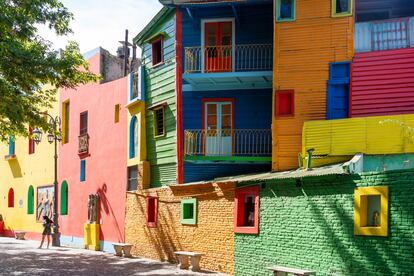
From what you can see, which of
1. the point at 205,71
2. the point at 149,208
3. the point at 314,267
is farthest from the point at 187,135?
the point at 314,267

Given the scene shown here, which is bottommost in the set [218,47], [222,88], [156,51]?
[222,88]

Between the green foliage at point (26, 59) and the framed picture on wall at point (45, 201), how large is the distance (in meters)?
10.4

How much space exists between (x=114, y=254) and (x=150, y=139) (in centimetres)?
487

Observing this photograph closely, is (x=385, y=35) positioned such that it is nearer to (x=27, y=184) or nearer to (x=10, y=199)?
(x=27, y=184)

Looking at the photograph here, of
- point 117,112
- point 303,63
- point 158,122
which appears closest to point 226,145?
point 158,122

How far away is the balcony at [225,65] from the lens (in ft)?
58.9

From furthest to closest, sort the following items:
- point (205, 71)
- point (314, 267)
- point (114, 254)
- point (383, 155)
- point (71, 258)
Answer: point (114, 254), point (71, 258), point (205, 71), point (383, 155), point (314, 267)

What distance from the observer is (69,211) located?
89.1 ft

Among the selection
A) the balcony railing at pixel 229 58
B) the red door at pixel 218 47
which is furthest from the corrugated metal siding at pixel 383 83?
the red door at pixel 218 47

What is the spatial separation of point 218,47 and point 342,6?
4.18 m

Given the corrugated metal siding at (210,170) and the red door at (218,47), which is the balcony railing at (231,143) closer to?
the corrugated metal siding at (210,170)

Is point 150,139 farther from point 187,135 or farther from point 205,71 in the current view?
Result: point 205,71

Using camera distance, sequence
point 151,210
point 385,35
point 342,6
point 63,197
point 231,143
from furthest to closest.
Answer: point 63,197 → point 151,210 → point 231,143 → point 342,6 → point 385,35

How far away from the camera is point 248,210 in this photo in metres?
15.6
